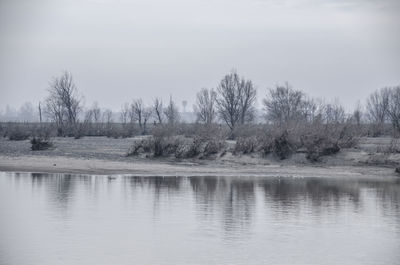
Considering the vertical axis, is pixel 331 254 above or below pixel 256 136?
below

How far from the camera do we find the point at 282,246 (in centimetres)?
1728

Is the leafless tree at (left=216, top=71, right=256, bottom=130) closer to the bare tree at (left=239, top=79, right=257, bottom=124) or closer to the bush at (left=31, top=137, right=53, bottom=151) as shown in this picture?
the bare tree at (left=239, top=79, right=257, bottom=124)

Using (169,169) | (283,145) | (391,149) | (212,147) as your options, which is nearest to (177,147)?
(212,147)

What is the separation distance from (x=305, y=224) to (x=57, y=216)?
6.52 metres

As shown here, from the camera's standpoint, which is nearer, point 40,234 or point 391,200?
point 40,234

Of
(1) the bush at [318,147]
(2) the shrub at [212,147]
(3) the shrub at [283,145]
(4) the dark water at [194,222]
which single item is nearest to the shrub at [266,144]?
(3) the shrub at [283,145]

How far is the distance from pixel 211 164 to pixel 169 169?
343 cm

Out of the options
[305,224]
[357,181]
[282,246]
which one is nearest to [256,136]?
[357,181]

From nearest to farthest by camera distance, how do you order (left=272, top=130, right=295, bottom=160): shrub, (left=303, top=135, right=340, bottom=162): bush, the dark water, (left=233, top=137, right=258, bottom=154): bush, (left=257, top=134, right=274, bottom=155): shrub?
the dark water < (left=303, top=135, right=340, bottom=162): bush < (left=272, top=130, right=295, bottom=160): shrub < (left=257, top=134, right=274, bottom=155): shrub < (left=233, top=137, right=258, bottom=154): bush

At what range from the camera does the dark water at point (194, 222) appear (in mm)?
16141

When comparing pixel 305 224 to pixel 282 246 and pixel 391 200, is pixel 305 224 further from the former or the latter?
pixel 391 200

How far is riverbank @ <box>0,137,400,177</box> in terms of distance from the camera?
3625 cm

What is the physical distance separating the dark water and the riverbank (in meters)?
4.70

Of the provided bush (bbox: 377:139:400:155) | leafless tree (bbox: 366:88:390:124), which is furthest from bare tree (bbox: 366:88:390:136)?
bush (bbox: 377:139:400:155)
